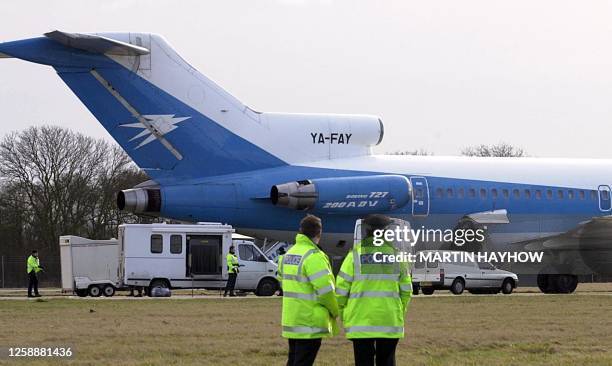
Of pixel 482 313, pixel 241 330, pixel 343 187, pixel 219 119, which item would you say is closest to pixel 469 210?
pixel 343 187

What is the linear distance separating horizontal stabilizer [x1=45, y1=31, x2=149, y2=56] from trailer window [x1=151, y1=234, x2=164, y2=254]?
603 centimetres

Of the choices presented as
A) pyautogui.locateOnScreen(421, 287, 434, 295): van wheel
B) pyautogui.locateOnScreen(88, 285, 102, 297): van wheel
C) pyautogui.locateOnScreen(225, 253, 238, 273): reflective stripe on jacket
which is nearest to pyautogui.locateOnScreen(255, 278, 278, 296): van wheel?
pyautogui.locateOnScreen(225, 253, 238, 273): reflective stripe on jacket

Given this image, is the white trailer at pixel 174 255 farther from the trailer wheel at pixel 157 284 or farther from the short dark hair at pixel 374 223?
the short dark hair at pixel 374 223

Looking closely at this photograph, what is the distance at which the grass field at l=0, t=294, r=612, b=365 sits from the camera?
53.3 ft

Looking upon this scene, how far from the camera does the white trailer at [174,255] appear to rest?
3469 cm

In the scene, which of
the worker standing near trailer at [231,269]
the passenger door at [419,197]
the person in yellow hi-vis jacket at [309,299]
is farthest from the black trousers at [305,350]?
the passenger door at [419,197]

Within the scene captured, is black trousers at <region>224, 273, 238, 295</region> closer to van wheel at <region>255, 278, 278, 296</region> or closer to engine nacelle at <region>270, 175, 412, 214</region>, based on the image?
van wheel at <region>255, 278, 278, 296</region>

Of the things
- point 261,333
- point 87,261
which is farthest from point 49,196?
point 261,333

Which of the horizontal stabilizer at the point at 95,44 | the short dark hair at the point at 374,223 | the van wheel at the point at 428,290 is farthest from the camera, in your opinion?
the van wheel at the point at 428,290

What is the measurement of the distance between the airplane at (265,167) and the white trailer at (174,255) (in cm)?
130

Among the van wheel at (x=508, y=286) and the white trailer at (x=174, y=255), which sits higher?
the white trailer at (x=174, y=255)

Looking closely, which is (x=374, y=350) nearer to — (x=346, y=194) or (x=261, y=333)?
(x=261, y=333)

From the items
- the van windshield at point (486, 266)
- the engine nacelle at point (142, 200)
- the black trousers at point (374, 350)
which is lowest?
the black trousers at point (374, 350)

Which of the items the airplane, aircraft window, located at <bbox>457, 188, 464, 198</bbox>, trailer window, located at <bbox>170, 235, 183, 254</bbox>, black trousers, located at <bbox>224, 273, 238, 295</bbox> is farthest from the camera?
aircraft window, located at <bbox>457, 188, 464, 198</bbox>
